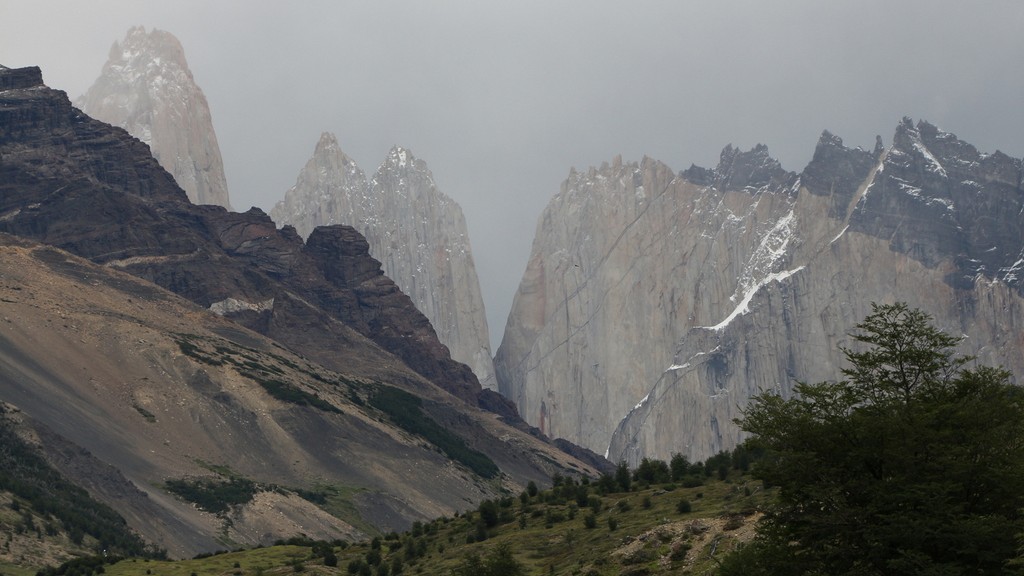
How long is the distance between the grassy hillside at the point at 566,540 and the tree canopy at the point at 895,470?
33.9ft

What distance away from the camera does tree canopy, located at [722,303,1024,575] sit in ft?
132

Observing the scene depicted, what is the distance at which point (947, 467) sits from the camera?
1649 inches

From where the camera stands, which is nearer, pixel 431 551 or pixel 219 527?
pixel 431 551

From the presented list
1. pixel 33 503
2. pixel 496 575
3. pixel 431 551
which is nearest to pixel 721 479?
pixel 431 551

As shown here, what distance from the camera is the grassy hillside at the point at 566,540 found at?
62.4 m

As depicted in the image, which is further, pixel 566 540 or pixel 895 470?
pixel 566 540

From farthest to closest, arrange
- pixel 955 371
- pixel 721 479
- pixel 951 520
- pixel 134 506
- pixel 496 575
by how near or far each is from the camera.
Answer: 1. pixel 134 506
2. pixel 721 479
3. pixel 496 575
4. pixel 955 371
5. pixel 951 520

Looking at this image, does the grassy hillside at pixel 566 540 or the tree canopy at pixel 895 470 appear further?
the grassy hillside at pixel 566 540

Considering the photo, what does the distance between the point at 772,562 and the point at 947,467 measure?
6154 millimetres

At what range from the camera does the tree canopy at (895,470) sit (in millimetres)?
40188

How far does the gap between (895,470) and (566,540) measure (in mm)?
35357

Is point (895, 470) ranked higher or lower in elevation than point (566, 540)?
higher

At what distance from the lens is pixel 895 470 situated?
139 ft

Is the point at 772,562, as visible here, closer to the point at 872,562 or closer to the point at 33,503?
the point at 872,562
